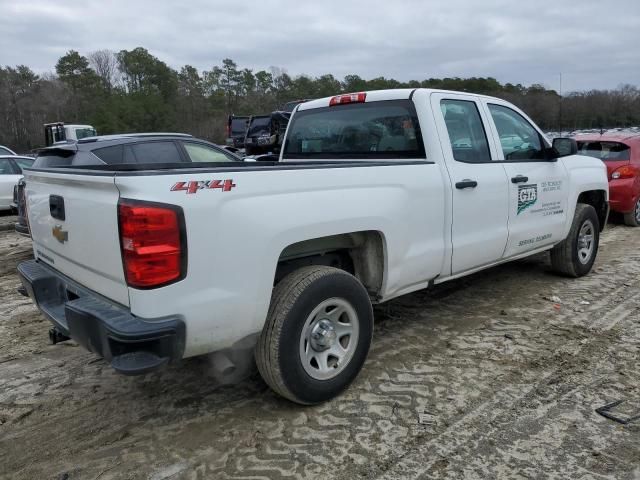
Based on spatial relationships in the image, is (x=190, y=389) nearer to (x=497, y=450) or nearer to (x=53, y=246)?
(x=53, y=246)

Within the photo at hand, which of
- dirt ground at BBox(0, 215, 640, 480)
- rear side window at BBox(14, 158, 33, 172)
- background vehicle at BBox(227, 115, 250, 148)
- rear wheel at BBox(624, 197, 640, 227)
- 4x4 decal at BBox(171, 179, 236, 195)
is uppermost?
background vehicle at BBox(227, 115, 250, 148)

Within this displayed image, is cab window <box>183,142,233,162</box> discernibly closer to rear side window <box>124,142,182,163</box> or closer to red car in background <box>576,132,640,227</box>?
rear side window <box>124,142,182,163</box>

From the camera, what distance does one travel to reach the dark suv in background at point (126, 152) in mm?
6094

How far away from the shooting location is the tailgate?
2.46 meters

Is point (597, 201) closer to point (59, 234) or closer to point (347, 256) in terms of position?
point (347, 256)

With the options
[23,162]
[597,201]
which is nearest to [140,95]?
[23,162]

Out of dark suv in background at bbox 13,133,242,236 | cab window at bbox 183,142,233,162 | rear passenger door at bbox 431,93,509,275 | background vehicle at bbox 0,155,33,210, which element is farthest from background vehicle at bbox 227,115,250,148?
rear passenger door at bbox 431,93,509,275

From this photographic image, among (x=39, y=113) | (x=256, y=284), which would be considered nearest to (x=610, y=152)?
(x=256, y=284)

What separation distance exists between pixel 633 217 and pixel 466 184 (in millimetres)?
7234

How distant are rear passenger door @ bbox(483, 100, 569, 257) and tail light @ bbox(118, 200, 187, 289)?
3060 mm

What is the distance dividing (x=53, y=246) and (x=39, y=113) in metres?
63.2

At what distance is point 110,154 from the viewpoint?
7.04 m

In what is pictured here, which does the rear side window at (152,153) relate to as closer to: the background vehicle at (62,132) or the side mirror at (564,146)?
the side mirror at (564,146)

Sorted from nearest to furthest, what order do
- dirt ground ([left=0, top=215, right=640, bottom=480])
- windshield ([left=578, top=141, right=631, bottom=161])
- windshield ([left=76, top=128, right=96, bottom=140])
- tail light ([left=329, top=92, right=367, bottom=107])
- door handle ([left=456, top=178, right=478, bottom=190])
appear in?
dirt ground ([left=0, top=215, right=640, bottom=480]) → door handle ([left=456, top=178, right=478, bottom=190]) → tail light ([left=329, top=92, right=367, bottom=107]) → windshield ([left=578, top=141, right=631, bottom=161]) → windshield ([left=76, top=128, right=96, bottom=140])
